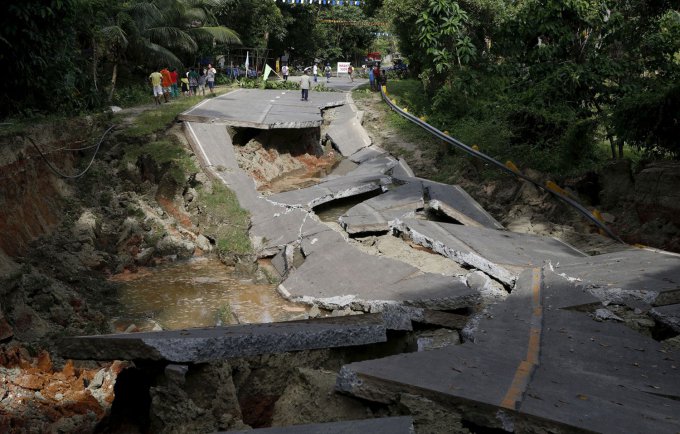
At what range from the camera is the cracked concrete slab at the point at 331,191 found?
14062mm

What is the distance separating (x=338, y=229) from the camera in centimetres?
1217

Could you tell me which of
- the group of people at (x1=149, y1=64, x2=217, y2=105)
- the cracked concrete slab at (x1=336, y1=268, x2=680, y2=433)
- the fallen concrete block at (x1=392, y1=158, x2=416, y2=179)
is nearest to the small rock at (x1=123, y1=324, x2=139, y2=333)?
the cracked concrete slab at (x1=336, y1=268, x2=680, y2=433)

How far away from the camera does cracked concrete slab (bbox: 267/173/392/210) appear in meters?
14.1

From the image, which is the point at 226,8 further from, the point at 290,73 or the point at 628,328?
the point at 628,328

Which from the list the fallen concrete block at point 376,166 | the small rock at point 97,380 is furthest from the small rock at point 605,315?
the fallen concrete block at point 376,166

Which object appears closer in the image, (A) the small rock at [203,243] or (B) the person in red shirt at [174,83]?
(A) the small rock at [203,243]

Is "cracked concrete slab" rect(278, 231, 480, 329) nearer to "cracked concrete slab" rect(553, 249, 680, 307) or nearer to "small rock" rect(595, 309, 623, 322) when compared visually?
"cracked concrete slab" rect(553, 249, 680, 307)

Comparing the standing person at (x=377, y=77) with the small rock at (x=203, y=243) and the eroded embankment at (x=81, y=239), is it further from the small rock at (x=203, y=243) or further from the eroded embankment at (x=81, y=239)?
the small rock at (x=203, y=243)

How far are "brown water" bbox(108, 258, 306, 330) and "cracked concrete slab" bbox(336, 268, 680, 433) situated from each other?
4434mm

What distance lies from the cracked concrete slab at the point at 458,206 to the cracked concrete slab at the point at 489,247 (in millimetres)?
728

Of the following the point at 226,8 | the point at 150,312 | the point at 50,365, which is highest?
the point at 226,8

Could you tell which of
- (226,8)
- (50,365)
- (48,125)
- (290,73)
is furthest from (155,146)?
(290,73)

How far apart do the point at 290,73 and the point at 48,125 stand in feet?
107

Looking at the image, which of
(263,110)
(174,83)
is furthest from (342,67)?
(263,110)
